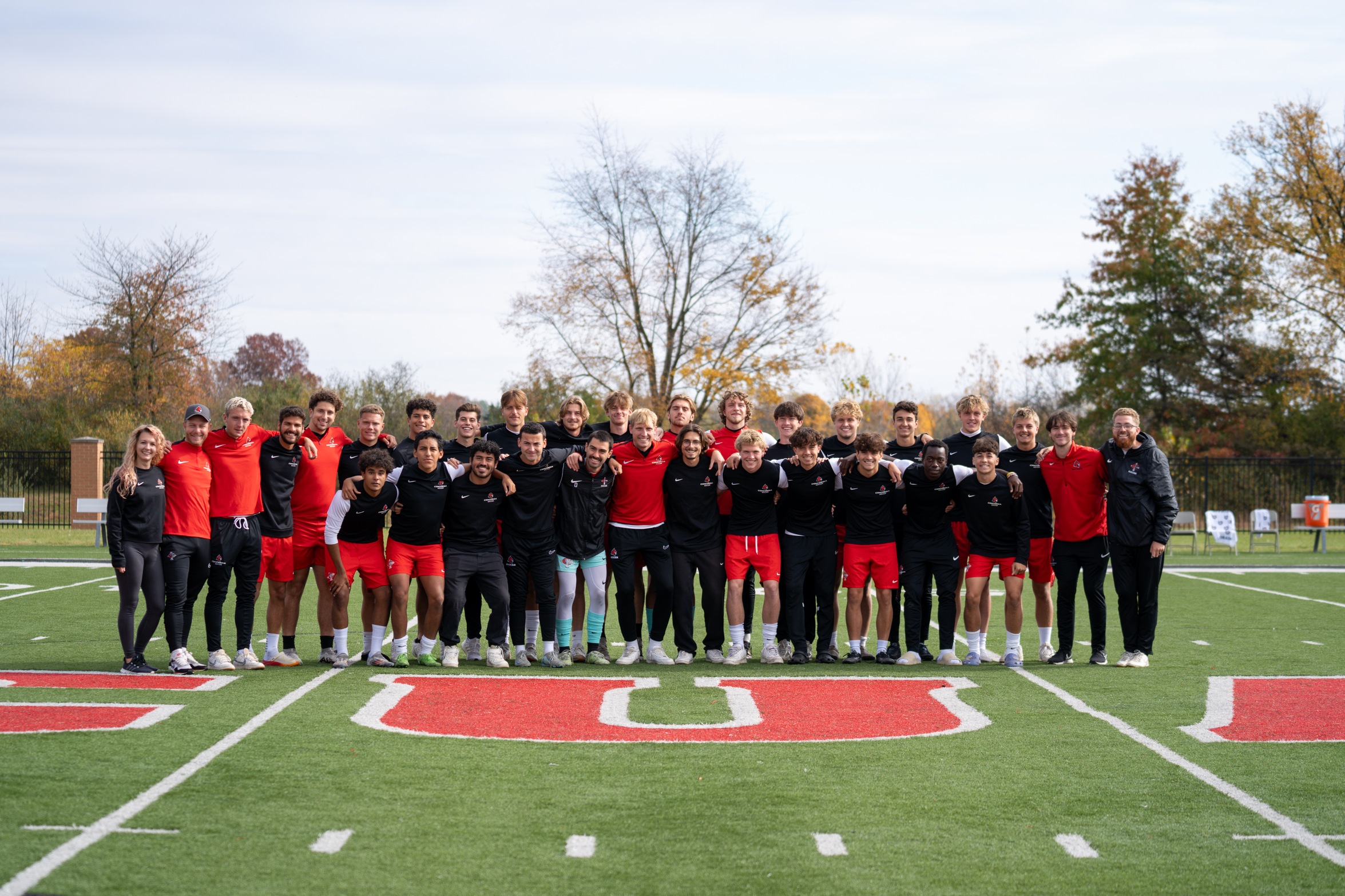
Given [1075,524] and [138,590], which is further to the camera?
[1075,524]

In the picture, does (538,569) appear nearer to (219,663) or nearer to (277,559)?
(277,559)

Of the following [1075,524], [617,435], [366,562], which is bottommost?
[366,562]

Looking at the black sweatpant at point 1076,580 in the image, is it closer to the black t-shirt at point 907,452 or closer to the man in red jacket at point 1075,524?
the man in red jacket at point 1075,524

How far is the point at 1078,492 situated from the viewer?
8555 mm

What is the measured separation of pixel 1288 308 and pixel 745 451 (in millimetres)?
30007

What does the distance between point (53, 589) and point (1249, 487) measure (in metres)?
26.5

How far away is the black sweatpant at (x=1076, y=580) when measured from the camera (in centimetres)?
854

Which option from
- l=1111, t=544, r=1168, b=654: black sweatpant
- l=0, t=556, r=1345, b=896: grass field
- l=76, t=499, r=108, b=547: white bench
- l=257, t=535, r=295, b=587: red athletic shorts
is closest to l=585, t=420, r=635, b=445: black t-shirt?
l=0, t=556, r=1345, b=896: grass field

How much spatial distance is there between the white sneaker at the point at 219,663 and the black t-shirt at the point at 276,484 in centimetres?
88

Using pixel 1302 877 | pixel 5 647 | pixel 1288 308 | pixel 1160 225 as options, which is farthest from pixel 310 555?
pixel 1160 225

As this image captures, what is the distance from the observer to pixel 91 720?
6.27 meters

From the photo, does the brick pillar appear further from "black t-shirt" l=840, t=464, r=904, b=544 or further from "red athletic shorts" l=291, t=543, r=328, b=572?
"black t-shirt" l=840, t=464, r=904, b=544

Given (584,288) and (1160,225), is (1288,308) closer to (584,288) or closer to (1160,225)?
(1160,225)

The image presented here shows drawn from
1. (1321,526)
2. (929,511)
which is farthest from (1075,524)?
(1321,526)
